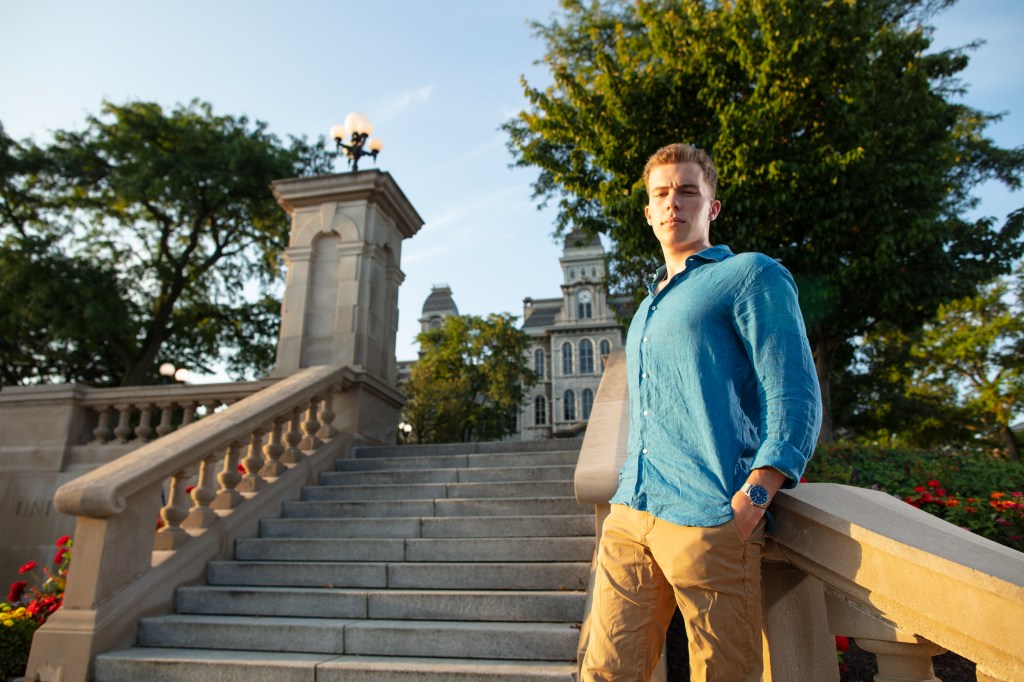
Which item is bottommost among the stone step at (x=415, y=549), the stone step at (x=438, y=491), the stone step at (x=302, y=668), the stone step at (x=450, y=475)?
the stone step at (x=302, y=668)

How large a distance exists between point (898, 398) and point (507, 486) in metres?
22.5

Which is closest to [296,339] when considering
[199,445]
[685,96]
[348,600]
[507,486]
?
[199,445]

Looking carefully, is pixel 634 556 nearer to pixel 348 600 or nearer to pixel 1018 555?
pixel 1018 555

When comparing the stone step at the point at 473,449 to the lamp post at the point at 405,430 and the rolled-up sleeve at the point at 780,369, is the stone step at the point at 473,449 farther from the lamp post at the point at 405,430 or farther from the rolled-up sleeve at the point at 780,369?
the lamp post at the point at 405,430

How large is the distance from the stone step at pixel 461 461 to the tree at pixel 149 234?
49.1 feet

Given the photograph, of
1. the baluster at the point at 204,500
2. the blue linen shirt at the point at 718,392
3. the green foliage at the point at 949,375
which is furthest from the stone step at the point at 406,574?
the green foliage at the point at 949,375

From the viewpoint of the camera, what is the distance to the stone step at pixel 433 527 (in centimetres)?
475

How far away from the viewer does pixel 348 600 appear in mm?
4109

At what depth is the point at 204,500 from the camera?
495 cm

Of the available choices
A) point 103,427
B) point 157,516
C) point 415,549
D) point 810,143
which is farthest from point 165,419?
point 810,143

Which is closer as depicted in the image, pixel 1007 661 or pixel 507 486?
pixel 1007 661

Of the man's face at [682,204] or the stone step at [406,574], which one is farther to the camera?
the stone step at [406,574]

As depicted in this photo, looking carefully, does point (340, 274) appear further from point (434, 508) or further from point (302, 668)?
point (302, 668)

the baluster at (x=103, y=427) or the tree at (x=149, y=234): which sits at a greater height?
the tree at (x=149, y=234)
